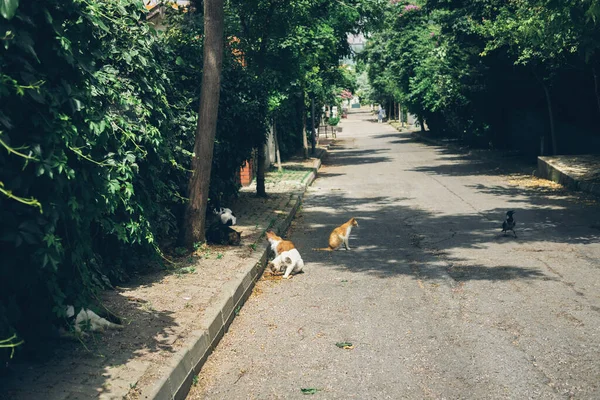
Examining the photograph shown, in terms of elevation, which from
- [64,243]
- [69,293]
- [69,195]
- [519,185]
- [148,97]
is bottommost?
[519,185]

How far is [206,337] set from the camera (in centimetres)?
649

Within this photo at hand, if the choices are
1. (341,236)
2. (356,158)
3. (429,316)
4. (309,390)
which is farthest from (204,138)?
(356,158)

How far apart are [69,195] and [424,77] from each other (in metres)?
37.2

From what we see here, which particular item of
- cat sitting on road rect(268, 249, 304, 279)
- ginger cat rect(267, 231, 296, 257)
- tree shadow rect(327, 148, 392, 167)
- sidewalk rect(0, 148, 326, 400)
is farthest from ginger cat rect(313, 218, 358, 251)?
tree shadow rect(327, 148, 392, 167)

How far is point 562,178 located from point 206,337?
1589 centimetres

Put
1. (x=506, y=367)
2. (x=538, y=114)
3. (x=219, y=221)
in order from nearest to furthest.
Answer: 1. (x=506, y=367)
2. (x=219, y=221)
3. (x=538, y=114)

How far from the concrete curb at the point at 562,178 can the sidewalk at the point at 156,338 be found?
34.1ft

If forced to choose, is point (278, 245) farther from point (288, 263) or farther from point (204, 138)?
point (204, 138)

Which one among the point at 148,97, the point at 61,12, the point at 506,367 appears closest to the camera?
the point at 61,12

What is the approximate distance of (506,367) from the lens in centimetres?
595

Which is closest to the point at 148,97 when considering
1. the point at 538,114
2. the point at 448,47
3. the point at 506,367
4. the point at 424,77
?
the point at 506,367

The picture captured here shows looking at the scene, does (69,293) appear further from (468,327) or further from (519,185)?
(519,185)

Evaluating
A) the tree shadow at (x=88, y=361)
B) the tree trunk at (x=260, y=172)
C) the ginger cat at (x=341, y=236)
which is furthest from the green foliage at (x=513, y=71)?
the tree shadow at (x=88, y=361)

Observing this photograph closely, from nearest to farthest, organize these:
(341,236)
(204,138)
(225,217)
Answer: (204,138) < (341,236) < (225,217)
